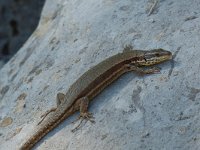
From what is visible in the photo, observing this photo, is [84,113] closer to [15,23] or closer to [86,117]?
[86,117]

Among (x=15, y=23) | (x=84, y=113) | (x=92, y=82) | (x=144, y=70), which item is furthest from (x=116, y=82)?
(x=15, y=23)

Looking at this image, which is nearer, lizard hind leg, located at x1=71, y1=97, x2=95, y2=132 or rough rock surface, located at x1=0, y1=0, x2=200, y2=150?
rough rock surface, located at x1=0, y1=0, x2=200, y2=150

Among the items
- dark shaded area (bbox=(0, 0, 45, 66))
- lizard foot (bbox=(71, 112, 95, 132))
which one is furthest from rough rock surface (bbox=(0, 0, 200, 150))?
dark shaded area (bbox=(0, 0, 45, 66))

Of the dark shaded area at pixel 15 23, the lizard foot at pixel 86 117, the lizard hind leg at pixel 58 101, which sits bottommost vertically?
the lizard foot at pixel 86 117

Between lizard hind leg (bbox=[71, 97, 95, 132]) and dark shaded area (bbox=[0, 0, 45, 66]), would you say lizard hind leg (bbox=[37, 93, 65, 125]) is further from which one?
dark shaded area (bbox=[0, 0, 45, 66])

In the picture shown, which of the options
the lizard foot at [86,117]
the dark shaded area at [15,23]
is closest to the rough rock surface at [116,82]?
the lizard foot at [86,117]

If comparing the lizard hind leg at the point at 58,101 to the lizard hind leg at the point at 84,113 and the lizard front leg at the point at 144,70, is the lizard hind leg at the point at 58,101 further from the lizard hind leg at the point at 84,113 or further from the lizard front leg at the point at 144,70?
the lizard front leg at the point at 144,70

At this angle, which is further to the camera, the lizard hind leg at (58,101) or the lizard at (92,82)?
the lizard hind leg at (58,101)
